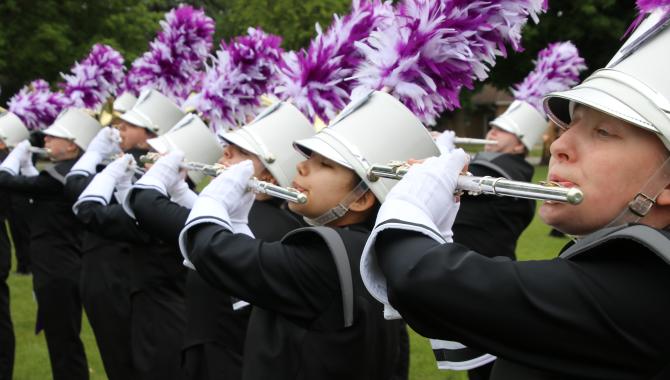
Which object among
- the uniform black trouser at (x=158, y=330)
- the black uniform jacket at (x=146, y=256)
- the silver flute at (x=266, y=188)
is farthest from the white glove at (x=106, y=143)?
the silver flute at (x=266, y=188)

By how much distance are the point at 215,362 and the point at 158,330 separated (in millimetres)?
1155

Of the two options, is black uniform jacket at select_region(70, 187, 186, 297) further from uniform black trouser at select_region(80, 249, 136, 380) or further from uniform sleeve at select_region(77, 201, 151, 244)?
uniform black trouser at select_region(80, 249, 136, 380)

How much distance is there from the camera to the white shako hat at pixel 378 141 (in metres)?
2.60

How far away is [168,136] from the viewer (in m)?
4.53

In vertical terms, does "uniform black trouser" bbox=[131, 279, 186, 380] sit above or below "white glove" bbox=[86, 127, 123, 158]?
below

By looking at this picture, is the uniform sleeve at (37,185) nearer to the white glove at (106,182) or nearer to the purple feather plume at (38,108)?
the white glove at (106,182)

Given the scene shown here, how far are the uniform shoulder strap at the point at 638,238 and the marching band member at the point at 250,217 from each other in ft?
6.94

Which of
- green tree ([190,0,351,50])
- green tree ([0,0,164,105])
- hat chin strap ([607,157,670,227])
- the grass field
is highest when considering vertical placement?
hat chin strap ([607,157,670,227])

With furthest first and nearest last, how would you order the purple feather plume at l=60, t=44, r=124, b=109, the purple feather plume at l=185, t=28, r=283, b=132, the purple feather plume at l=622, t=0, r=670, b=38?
the purple feather plume at l=60, t=44, r=124, b=109 < the purple feather plume at l=185, t=28, r=283, b=132 < the purple feather plume at l=622, t=0, r=670, b=38

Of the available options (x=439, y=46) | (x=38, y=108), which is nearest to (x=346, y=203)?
(x=439, y=46)

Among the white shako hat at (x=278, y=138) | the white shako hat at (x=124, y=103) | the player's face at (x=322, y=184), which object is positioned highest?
the player's face at (x=322, y=184)

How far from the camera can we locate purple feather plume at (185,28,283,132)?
15.2 feet

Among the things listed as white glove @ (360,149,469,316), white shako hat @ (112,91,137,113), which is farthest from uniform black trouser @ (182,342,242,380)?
white shako hat @ (112,91,137,113)

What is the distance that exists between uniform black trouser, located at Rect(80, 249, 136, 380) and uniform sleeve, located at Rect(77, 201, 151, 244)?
0.42 m
